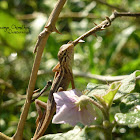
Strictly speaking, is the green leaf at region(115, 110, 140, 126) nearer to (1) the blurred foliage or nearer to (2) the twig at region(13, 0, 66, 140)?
(2) the twig at region(13, 0, 66, 140)

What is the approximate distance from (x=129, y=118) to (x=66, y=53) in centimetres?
41

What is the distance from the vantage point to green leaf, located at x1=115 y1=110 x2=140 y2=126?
16.5 inches

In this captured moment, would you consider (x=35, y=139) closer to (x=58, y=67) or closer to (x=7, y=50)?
(x=58, y=67)

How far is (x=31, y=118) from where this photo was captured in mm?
1075

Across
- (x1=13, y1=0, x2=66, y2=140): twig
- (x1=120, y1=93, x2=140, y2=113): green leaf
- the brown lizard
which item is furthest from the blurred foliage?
(x1=120, y1=93, x2=140, y2=113): green leaf

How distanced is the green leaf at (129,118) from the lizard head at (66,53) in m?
0.37

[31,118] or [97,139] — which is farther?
[97,139]

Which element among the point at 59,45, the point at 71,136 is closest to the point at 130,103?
the point at 71,136

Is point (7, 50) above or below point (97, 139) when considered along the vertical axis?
above

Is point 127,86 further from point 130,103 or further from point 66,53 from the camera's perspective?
point 66,53

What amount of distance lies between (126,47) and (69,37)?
1.50 ft

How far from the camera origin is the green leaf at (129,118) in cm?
42

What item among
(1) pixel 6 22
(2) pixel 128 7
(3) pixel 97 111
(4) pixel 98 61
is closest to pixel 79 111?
(3) pixel 97 111

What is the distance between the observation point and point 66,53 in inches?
31.5
